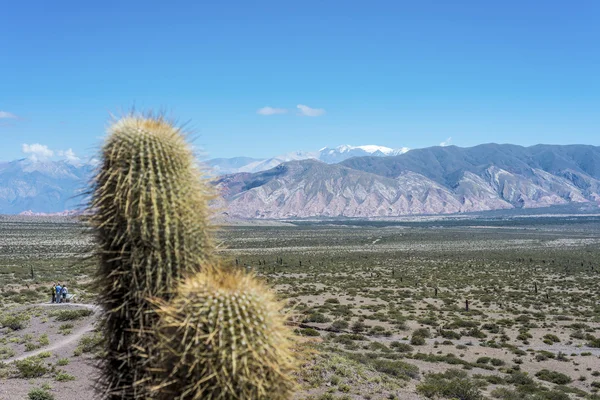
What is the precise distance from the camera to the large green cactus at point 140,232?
3.46m

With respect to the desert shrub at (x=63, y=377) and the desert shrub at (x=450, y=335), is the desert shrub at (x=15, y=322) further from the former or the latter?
the desert shrub at (x=450, y=335)

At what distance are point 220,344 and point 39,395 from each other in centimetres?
980

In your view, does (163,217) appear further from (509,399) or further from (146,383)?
(509,399)

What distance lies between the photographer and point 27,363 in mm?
13297

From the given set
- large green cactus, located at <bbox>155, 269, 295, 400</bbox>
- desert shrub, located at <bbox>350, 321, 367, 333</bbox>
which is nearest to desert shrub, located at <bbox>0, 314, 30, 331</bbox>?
desert shrub, located at <bbox>350, 321, 367, 333</bbox>

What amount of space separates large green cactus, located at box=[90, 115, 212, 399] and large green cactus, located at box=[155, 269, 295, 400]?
179 mm

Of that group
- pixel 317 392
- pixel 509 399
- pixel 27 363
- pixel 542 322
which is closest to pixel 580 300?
pixel 542 322

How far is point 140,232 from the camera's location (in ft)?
11.3

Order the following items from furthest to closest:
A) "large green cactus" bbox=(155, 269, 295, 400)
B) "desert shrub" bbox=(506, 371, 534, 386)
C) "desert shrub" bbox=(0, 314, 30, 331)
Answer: "desert shrub" bbox=(0, 314, 30, 331) < "desert shrub" bbox=(506, 371, 534, 386) < "large green cactus" bbox=(155, 269, 295, 400)

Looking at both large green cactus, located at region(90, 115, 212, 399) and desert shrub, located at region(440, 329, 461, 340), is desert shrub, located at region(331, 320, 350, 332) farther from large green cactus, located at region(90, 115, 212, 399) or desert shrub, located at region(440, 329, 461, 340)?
large green cactus, located at region(90, 115, 212, 399)

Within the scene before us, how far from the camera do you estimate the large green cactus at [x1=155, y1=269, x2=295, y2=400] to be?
3.14m

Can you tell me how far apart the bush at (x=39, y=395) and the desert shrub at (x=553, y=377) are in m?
15.1

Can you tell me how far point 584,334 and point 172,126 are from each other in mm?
24710

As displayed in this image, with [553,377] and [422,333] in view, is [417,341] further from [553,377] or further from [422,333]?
[553,377]
